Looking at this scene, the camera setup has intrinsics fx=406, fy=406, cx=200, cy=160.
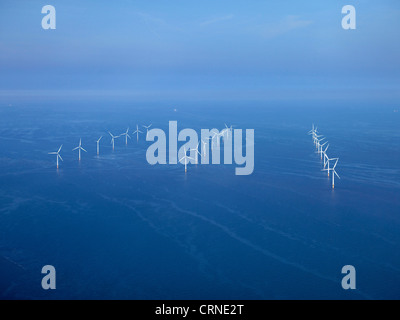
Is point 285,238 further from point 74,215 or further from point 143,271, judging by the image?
point 74,215

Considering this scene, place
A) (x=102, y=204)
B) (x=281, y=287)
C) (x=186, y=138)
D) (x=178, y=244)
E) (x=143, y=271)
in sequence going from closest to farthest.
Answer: (x=281, y=287) → (x=143, y=271) → (x=178, y=244) → (x=102, y=204) → (x=186, y=138)

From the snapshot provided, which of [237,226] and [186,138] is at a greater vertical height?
[186,138]

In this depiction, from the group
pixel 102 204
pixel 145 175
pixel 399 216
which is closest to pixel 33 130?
pixel 145 175

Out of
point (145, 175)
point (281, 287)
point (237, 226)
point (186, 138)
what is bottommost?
point (281, 287)

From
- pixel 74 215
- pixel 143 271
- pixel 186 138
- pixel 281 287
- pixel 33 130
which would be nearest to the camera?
pixel 281 287

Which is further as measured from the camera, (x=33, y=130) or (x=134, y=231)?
(x=33, y=130)

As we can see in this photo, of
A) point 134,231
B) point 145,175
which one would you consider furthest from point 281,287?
point 145,175
